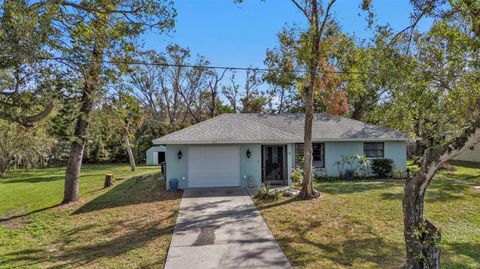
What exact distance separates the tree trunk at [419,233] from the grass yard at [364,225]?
942 mm

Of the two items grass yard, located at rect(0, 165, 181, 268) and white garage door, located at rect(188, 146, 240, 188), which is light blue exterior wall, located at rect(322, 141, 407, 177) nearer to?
white garage door, located at rect(188, 146, 240, 188)

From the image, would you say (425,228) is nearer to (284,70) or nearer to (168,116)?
(284,70)

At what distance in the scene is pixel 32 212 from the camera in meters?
11.7

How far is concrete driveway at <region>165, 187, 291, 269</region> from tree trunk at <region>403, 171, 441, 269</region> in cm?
225

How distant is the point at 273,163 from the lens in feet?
54.0

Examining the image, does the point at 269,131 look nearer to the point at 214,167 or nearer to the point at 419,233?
the point at 214,167

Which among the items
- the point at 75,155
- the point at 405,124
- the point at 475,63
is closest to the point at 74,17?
the point at 75,155

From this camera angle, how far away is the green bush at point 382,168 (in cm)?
1827

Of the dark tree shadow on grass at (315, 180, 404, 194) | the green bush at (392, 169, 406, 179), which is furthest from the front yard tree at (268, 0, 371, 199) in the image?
the green bush at (392, 169, 406, 179)

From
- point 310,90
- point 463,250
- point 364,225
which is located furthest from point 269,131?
point 463,250

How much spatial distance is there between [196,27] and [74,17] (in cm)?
767

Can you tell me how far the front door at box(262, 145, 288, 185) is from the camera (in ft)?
53.7

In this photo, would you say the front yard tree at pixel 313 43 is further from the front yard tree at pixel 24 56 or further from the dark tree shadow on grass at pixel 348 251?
the front yard tree at pixel 24 56

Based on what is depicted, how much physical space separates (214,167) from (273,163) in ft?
10.5
